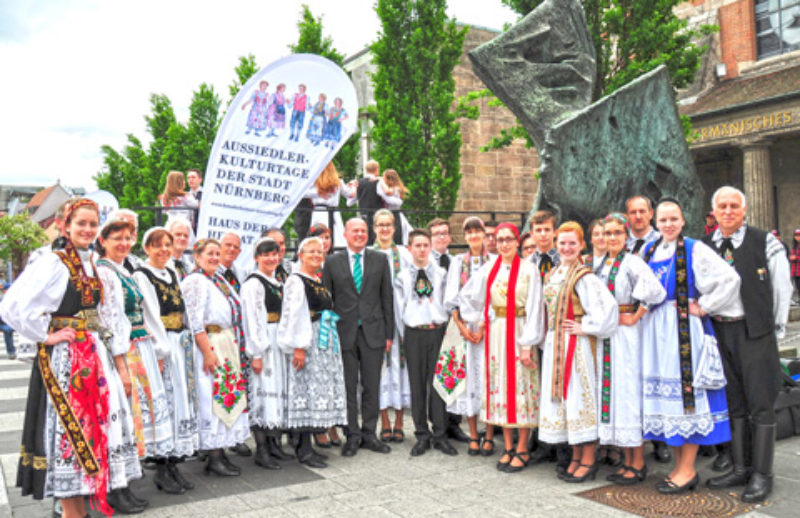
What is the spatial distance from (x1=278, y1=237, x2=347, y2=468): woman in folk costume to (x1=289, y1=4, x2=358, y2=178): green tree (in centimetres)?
1166

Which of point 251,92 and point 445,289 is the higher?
point 251,92

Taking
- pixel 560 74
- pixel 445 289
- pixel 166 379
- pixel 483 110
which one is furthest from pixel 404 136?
pixel 166 379

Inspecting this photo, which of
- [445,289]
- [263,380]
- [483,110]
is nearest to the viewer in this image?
[263,380]

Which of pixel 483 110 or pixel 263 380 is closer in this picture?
pixel 263 380

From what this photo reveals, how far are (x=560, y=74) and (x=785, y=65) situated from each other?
15.1 m

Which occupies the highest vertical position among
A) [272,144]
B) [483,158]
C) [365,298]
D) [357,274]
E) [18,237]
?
[18,237]

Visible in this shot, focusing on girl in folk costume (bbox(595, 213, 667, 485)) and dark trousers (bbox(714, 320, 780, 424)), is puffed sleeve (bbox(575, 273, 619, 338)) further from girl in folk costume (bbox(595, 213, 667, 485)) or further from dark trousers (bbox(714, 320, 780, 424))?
dark trousers (bbox(714, 320, 780, 424))

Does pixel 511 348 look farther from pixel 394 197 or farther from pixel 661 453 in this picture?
pixel 394 197

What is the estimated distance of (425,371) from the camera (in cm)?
586

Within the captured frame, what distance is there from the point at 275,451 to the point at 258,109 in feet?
11.0

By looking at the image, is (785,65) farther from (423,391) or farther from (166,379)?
(166,379)

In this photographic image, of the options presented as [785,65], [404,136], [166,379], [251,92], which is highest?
[785,65]

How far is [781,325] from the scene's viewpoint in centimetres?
441

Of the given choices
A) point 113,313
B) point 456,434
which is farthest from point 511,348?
point 113,313
